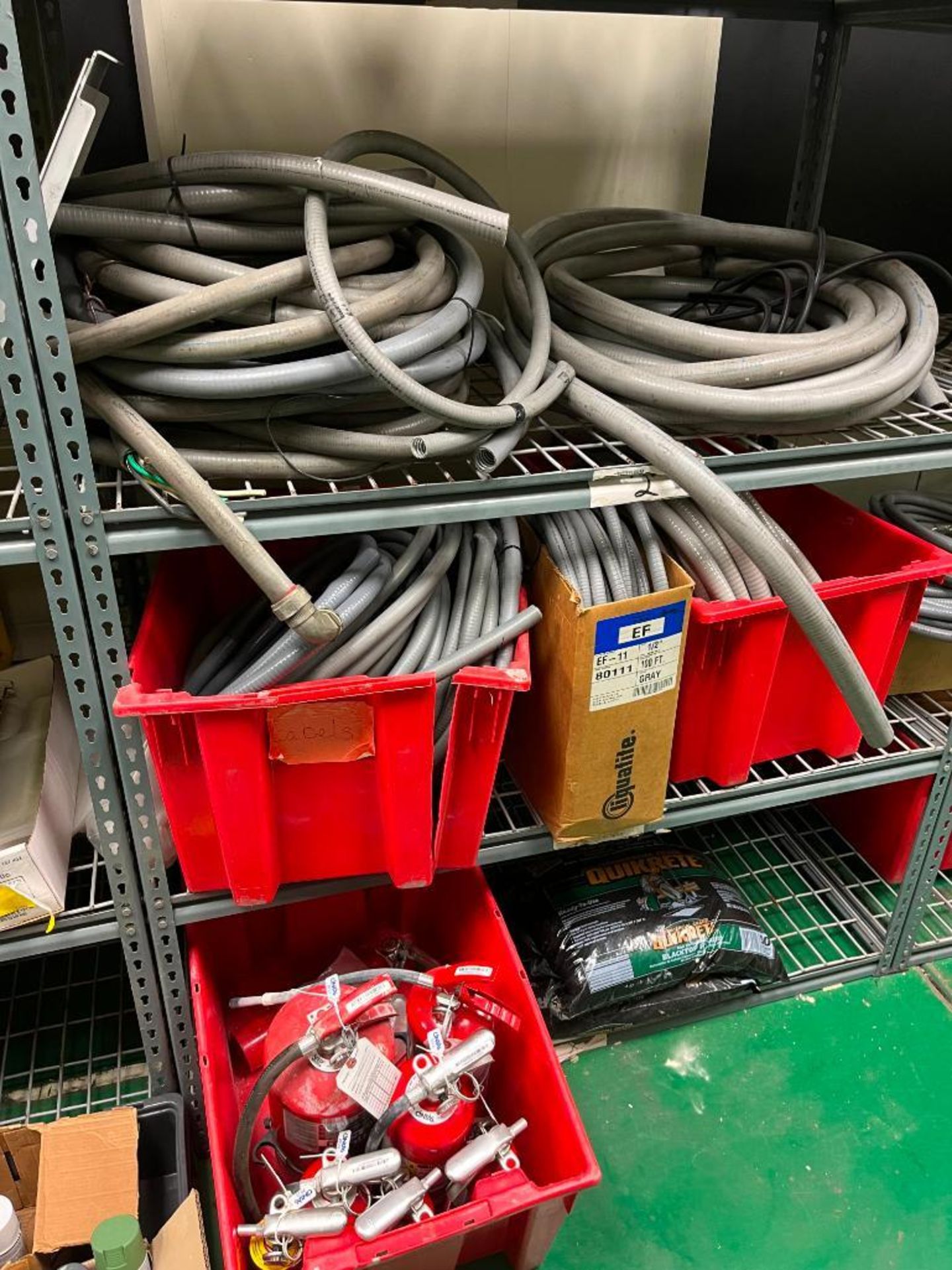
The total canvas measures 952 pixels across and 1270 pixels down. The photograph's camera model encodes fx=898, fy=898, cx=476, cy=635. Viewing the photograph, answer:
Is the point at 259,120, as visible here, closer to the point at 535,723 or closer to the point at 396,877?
the point at 535,723

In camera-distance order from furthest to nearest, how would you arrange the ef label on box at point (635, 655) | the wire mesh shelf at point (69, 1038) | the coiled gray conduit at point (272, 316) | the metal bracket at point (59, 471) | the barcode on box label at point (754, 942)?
the barcode on box label at point (754, 942), the wire mesh shelf at point (69, 1038), the ef label on box at point (635, 655), the coiled gray conduit at point (272, 316), the metal bracket at point (59, 471)

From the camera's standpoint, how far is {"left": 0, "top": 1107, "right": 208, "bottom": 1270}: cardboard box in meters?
1.12

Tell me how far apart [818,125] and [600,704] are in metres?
1.29

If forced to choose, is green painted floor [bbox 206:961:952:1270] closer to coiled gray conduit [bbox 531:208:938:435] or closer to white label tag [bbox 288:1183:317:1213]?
white label tag [bbox 288:1183:317:1213]

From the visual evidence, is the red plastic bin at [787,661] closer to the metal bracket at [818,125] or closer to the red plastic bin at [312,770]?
the red plastic bin at [312,770]

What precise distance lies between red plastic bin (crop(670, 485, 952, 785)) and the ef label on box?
0.06m

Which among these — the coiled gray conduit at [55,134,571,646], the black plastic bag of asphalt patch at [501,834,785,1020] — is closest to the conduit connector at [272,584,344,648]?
the coiled gray conduit at [55,134,571,646]

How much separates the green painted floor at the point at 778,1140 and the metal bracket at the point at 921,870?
0.23 ft

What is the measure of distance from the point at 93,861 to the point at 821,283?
1440 mm

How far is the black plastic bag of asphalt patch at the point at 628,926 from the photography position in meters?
1.59

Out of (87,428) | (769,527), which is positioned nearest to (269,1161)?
(87,428)

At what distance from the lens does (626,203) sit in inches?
67.7

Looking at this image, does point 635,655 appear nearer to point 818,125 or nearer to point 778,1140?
point 778,1140

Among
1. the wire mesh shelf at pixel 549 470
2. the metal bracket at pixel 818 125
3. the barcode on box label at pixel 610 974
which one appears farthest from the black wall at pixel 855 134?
the barcode on box label at pixel 610 974
